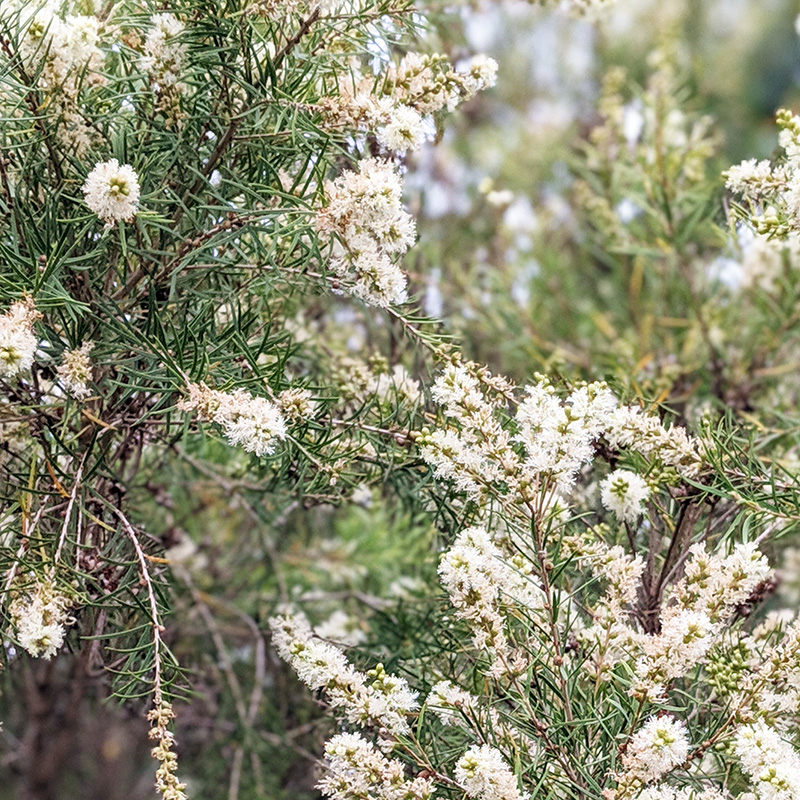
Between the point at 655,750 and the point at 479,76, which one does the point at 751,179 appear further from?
the point at 655,750

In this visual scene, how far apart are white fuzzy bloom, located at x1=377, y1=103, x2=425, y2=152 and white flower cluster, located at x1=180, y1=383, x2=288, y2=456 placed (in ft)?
0.76

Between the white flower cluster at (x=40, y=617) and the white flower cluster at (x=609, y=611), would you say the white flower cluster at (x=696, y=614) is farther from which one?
the white flower cluster at (x=40, y=617)

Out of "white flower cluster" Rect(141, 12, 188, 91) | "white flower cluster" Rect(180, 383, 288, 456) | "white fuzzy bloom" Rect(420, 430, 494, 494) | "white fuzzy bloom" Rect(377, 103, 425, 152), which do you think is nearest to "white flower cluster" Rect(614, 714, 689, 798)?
"white fuzzy bloom" Rect(420, 430, 494, 494)

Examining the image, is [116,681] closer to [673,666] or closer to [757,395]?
[673,666]

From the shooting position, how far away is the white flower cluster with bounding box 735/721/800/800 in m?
0.68

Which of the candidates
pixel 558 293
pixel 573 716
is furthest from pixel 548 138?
pixel 573 716

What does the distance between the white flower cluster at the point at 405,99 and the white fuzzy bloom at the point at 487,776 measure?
0.47 metres

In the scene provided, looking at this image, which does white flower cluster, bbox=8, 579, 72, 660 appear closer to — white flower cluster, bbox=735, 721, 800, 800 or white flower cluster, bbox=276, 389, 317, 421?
white flower cluster, bbox=276, 389, 317, 421

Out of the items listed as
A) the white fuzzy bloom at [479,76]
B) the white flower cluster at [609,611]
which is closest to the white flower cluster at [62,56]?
the white fuzzy bloom at [479,76]

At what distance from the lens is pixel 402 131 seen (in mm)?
791

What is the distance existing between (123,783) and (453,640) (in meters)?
1.61

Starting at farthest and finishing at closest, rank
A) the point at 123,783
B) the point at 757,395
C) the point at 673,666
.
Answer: the point at 123,783 < the point at 757,395 < the point at 673,666

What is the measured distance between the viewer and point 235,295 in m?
0.88

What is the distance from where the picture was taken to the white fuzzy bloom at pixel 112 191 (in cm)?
73
